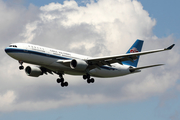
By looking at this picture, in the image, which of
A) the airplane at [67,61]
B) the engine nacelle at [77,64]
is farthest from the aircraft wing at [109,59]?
the engine nacelle at [77,64]

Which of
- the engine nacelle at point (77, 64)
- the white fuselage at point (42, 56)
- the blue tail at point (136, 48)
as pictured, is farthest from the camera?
the blue tail at point (136, 48)

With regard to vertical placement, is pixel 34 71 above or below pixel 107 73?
above

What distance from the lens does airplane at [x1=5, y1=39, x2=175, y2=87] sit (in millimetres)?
46000

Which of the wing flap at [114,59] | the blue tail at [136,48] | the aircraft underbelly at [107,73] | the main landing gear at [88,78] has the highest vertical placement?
the blue tail at [136,48]

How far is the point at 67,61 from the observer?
48719 millimetres

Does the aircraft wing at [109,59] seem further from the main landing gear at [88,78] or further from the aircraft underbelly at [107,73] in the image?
the main landing gear at [88,78]

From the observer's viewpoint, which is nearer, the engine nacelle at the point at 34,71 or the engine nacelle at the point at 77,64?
the engine nacelle at the point at 77,64

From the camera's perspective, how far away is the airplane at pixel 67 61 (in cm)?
4600

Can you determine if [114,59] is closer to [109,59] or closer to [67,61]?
[109,59]

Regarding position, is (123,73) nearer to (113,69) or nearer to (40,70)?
(113,69)

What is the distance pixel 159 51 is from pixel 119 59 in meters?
6.49

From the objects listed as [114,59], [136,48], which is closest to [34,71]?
[114,59]

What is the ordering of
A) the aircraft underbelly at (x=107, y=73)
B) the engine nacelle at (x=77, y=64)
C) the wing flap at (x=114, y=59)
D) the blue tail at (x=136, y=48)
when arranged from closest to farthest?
the wing flap at (x=114, y=59) < the engine nacelle at (x=77, y=64) < the aircraft underbelly at (x=107, y=73) < the blue tail at (x=136, y=48)

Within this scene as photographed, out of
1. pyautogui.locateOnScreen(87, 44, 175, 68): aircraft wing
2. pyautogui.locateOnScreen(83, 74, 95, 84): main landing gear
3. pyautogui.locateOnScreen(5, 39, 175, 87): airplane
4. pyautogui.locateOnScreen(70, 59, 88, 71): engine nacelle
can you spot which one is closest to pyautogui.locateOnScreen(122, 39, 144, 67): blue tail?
pyautogui.locateOnScreen(5, 39, 175, 87): airplane
